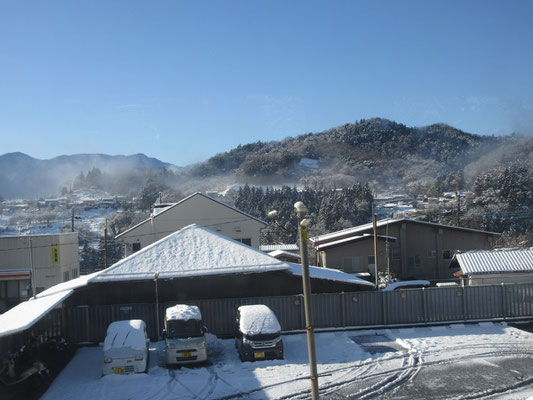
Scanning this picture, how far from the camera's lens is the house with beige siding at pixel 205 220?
40.3 metres

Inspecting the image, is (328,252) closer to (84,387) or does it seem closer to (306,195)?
(84,387)

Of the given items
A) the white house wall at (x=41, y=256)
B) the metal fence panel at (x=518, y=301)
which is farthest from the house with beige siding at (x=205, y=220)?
the metal fence panel at (x=518, y=301)

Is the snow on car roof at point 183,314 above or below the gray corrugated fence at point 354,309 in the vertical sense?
above

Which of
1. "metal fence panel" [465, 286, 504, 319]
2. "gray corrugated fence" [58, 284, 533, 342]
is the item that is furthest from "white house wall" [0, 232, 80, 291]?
"metal fence panel" [465, 286, 504, 319]

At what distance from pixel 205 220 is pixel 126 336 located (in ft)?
88.0

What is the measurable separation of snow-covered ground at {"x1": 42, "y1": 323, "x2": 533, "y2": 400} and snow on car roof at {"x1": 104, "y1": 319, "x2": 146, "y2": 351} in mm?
900

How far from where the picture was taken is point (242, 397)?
40.6 ft

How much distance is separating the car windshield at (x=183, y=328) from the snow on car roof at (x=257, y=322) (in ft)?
4.88

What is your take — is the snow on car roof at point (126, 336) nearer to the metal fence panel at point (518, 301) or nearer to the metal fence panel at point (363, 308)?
the metal fence panel at point (363, 308)

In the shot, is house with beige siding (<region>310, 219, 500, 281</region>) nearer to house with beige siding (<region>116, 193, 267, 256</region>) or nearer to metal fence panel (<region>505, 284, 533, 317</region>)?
house with beige siding (<region>116, 193, 267, 256</region>)

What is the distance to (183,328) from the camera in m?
15.8

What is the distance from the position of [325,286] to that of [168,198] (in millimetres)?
98937

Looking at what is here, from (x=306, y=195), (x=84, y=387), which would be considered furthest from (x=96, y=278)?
(x=306, y=195)

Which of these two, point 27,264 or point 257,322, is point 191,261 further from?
point 27,264
